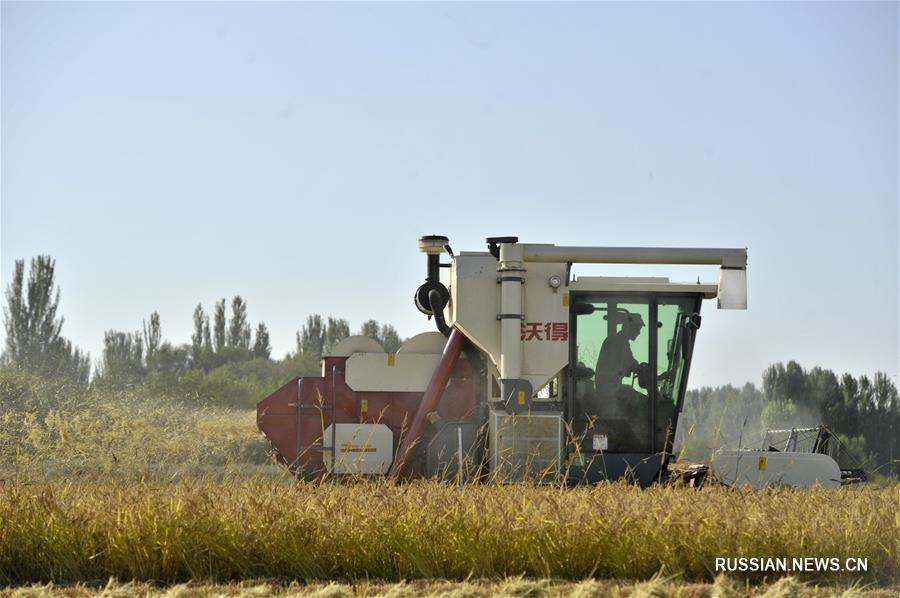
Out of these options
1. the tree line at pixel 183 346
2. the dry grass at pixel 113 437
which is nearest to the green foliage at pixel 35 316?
the tree line at pixel 183 346

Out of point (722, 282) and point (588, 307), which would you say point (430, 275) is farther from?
point (722, 282)

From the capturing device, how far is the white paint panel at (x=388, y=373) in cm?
998

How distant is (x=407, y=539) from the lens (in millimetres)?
6410

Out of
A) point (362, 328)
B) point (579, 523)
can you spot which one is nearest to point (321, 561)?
point (579, 523)

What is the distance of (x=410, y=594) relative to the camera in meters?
5.65

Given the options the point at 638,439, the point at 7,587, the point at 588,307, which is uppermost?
the point at 588,307

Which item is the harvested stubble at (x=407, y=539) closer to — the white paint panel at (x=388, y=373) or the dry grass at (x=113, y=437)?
the dry grass at (x=113, y=437)

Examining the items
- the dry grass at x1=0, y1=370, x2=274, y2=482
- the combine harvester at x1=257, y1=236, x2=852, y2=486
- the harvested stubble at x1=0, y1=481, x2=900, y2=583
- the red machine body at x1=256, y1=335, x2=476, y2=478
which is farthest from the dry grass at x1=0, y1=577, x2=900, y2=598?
the red machine body at x1=256, y1=335, x2=476, y2=478

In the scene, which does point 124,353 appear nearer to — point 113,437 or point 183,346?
point 183,346

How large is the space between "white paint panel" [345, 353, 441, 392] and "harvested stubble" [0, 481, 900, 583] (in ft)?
10.5

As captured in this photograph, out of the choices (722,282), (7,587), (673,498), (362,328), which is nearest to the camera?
(7,587)

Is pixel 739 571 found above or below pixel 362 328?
below

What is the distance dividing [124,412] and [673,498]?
8.18 metres

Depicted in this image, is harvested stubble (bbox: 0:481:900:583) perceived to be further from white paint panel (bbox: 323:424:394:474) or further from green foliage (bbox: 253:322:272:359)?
green foliage (bbox: 253:322:272:359)
